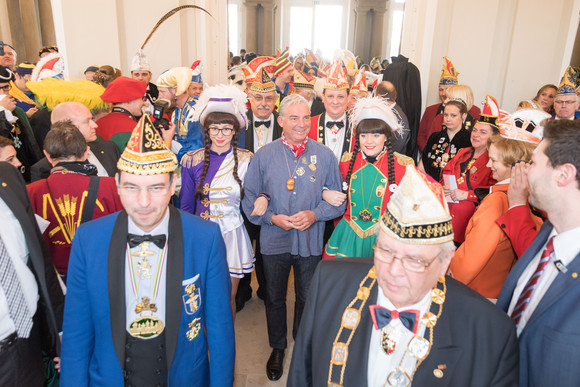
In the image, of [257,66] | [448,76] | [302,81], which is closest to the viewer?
[257,66]

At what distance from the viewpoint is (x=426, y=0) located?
7047 mm

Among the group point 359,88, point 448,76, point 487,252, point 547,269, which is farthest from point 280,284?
point 448,76

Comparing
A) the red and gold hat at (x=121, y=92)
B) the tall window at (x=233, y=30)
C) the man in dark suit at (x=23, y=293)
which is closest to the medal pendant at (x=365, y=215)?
the man in dark suit at (x=23, y=293)

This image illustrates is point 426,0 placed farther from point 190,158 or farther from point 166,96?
point 190,158

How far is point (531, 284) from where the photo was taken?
1.75 m

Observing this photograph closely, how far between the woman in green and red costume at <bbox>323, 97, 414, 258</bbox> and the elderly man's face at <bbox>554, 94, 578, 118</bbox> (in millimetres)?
3635

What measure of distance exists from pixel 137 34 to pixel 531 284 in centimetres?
741

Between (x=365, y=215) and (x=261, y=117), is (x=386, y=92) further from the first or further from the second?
(x=365, y=215)

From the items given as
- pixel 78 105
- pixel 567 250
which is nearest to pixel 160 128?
pixel 78 105

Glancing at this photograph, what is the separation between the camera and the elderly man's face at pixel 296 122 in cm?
300

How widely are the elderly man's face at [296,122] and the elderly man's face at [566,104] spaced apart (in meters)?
4.21

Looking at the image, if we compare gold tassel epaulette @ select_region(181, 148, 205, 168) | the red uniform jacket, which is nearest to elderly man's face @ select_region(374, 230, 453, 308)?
the red uniform jacket

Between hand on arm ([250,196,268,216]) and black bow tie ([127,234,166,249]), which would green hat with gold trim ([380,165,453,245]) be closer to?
black bow tie ([127,234,166,249])

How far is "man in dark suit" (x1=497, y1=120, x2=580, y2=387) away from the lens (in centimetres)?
149
